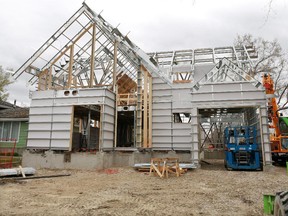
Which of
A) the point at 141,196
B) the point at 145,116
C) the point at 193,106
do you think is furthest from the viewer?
the point at 145,116

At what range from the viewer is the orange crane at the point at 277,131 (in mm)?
14273

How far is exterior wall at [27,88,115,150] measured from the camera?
1415cm

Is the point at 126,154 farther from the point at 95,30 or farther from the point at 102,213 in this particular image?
the point at 102,213

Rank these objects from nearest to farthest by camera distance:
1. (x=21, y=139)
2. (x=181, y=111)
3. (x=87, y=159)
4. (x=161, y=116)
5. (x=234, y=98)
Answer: (x=87, y=159) → (x=234, y=98) → (x=181, y=111) → (x=161, y=116) → (x=21, y=139)

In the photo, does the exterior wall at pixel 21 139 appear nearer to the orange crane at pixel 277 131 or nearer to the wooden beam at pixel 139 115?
the wooden beam at pixel 139 115

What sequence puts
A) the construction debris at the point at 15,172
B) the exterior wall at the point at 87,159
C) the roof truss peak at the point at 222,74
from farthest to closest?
the roof truss peak at the point at 222,74 < the exterior wall at the point at 87,159 < the construction debris at the point at 15,172

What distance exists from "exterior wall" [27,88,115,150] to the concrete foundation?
0.50 meters

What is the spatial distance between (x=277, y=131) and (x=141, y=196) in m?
11.1

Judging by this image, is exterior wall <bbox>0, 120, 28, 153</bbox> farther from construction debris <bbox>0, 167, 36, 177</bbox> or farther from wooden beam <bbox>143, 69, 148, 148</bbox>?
wooden beam <bbox>143, 69, 148, 148</bbox>

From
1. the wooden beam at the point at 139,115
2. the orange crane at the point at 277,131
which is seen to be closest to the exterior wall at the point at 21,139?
the wooden beam at the point at 139,115

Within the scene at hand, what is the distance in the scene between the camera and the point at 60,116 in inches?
571

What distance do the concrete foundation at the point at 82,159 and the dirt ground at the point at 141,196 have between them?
3.00 metres

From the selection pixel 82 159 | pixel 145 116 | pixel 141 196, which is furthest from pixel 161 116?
pixel 141 196

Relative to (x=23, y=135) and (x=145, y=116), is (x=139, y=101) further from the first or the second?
(x=23, y=135)
